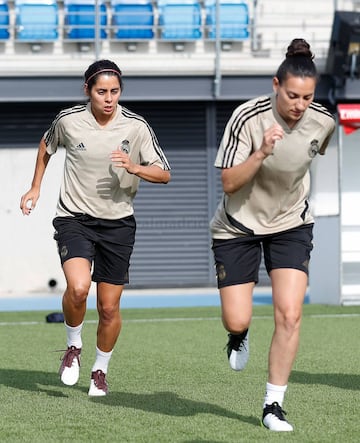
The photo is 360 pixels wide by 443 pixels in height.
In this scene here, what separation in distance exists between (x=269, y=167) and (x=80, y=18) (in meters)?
16.9

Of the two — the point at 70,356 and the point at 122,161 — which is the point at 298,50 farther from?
the point at 70,356

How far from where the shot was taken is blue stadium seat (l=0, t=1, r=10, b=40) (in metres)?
22.3

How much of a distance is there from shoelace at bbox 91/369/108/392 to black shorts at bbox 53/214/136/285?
60cm

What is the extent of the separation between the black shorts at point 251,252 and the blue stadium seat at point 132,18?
16.4 meters

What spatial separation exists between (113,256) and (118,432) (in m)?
1.77

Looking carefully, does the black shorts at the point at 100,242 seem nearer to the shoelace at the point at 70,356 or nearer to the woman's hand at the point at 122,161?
A: the shoelace at the point at 70,356

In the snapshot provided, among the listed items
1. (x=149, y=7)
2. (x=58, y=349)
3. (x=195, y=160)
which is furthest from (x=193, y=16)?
(x=58, y=349)

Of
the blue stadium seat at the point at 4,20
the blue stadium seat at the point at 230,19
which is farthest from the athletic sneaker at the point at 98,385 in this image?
the blue stadium seat at the point at 230,19

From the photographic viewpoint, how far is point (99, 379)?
7.65 metres

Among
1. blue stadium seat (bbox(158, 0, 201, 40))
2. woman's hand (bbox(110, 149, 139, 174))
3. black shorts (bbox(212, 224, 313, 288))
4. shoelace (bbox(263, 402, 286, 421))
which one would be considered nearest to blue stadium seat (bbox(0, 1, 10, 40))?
blue stadium seat (bbox(158, 0, 201, 40))

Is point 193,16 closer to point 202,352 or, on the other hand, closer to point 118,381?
point 202,352

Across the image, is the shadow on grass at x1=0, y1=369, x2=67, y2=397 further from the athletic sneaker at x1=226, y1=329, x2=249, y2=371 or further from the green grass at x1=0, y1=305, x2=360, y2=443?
the athletic sneaker at x1=226, y1=329, x2=249, y2=371

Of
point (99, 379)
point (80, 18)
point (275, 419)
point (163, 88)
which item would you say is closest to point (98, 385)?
point (99, 379)

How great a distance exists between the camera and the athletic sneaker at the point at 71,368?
7.57 m
